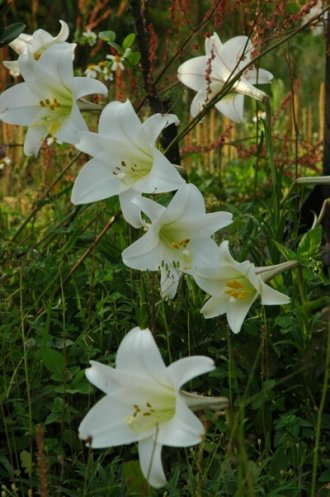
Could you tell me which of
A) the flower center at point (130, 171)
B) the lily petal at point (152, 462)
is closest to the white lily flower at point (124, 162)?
the flower center at point (130, 171)

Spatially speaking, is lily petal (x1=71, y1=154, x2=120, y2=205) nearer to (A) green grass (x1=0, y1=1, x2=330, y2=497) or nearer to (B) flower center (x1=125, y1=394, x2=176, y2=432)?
(A) green grass (x1=0, y1=1, x2=330, y2=497)

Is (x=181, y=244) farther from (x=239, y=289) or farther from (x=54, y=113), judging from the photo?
(x=54, y=113)

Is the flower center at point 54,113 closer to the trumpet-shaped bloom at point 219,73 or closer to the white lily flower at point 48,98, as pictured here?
the white lily flower at point 48,98


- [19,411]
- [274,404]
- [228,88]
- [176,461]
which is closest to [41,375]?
[19,411]

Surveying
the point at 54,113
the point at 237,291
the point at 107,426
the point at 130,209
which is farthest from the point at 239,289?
the point at 54,113

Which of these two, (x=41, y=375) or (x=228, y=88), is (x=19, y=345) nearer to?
(x=41, y=375)

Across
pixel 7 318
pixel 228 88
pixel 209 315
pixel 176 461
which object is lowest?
pixel 176 461

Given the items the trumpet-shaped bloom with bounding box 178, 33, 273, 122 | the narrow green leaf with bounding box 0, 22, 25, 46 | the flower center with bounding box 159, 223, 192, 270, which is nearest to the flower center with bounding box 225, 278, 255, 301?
the flower center with bounding box 159, 223, 192, 270
